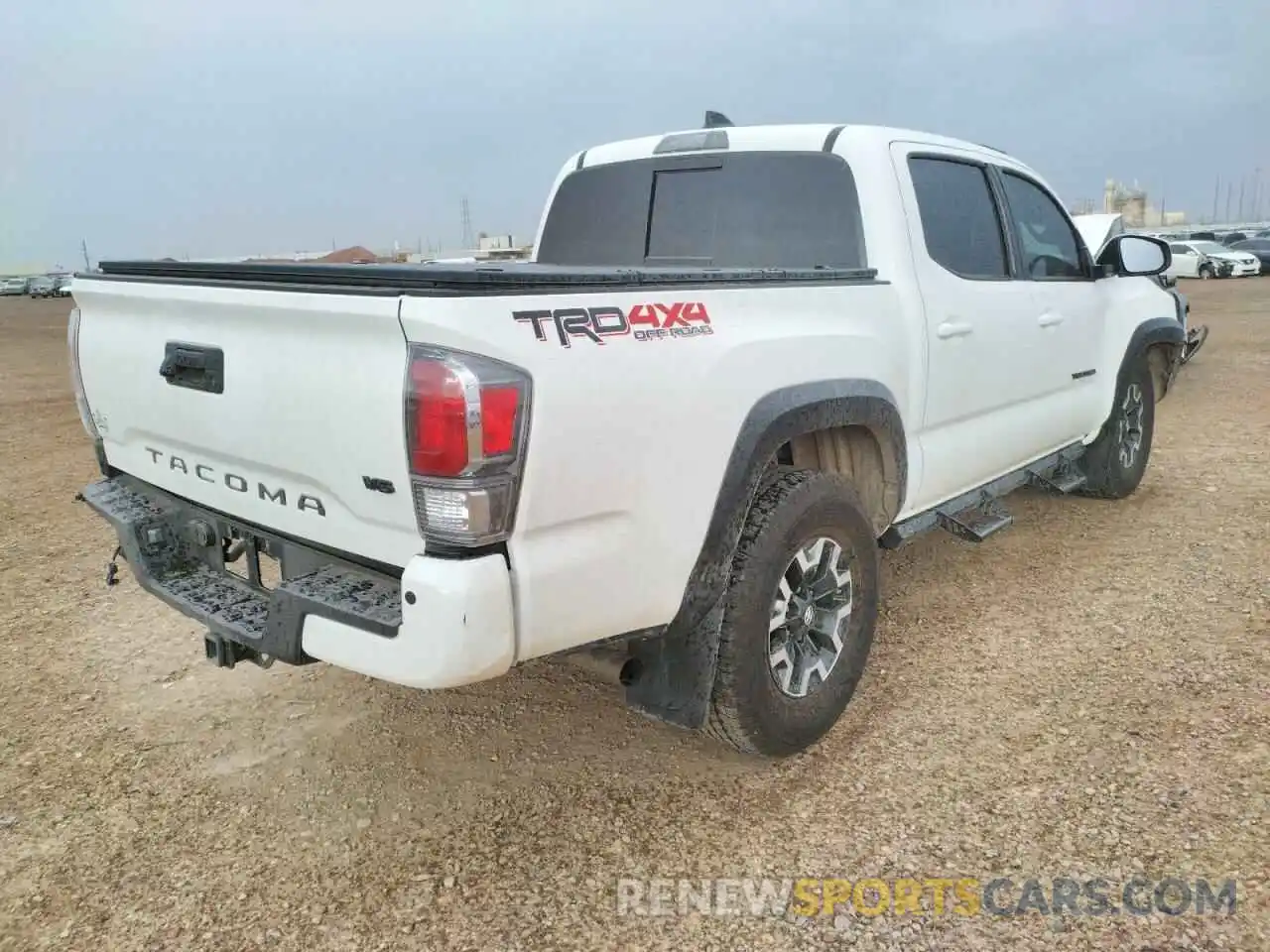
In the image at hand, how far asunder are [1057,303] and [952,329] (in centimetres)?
119

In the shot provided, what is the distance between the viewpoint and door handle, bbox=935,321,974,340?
362cm

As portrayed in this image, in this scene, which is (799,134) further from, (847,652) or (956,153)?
(847,652)

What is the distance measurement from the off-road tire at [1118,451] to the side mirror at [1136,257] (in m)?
0.68

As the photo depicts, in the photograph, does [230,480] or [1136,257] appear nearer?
[230,480]

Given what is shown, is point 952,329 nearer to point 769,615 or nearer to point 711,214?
point 711,214

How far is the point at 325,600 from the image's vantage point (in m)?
2.35

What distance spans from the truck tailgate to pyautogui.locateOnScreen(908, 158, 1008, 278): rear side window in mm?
2307

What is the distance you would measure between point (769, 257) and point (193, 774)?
2727 mm

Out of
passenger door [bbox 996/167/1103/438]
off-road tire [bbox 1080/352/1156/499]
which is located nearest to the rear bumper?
passenger door [bbox 996/167/1103/438]

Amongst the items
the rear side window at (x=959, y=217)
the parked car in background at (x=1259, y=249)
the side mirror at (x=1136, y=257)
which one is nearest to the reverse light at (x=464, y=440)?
the rear side window at (x=959, y=217)

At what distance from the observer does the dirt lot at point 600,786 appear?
96.0 inches

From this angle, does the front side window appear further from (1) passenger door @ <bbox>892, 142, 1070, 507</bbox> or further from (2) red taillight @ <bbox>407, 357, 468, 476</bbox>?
(2) red taillight @ <bbox>407, 357, 468, 476</bbox>

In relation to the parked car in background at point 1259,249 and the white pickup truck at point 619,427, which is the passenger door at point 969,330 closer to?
the white pickup truck at point 619,427

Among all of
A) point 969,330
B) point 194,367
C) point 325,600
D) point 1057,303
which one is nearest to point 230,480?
point 194,367
